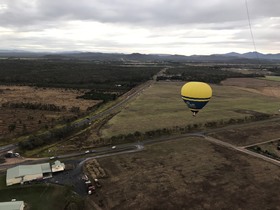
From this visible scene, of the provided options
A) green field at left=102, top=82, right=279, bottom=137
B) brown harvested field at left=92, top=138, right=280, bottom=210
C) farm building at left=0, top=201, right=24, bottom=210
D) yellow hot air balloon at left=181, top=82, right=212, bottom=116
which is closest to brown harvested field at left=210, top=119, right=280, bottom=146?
brown harvested field at left=92, top=138, right=280, bottom=210

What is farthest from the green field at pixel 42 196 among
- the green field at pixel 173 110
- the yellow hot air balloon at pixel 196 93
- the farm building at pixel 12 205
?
the green field at pixel 173 110

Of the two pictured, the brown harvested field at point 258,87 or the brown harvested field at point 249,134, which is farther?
the brown harvested field at point 258,87

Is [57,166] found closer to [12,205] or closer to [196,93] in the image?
[12,205]

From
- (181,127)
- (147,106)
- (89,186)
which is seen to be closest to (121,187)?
(89,186)

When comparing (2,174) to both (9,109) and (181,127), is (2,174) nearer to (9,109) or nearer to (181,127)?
(181,127)

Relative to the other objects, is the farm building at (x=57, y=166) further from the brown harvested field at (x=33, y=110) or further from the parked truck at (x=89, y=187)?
the brown harvested field at (x=33, y=110)

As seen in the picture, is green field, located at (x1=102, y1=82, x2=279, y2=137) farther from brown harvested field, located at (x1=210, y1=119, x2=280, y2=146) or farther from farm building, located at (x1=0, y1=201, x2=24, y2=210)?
farm building, located at (x1=0, y1=201, x2=24, y2=210)

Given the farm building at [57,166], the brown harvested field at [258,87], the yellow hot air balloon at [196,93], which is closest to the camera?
the farm building at [57,166]
